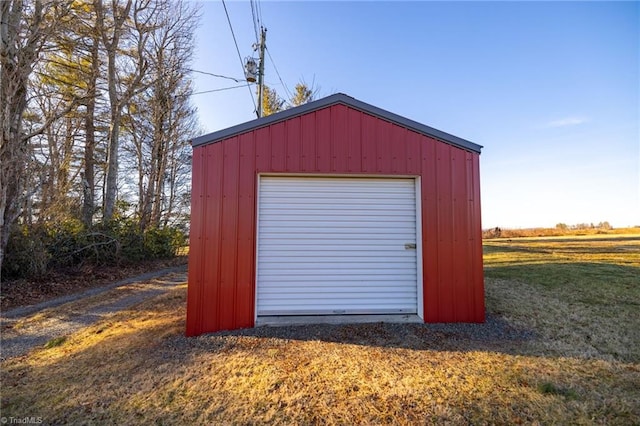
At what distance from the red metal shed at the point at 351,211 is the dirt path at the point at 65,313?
316cm

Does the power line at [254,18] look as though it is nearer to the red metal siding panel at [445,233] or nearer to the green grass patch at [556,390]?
the red metal siding panel at [445,233]

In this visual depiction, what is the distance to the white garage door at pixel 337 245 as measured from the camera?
15.2ft

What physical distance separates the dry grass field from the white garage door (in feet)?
1.77

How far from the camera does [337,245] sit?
4.75 meters

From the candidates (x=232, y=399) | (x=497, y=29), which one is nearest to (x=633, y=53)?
(x=497, y=29)

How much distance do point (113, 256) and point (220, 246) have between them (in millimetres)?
7983

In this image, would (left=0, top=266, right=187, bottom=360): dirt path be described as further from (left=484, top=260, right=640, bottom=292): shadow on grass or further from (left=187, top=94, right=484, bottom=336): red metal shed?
(left=484, top=260, right=640, bottom=292): shadow on grass

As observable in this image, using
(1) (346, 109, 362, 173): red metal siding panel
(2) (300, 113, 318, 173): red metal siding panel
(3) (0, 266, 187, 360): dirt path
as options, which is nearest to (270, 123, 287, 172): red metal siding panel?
(2) (300, 113, 318, 173): red metal siding panel

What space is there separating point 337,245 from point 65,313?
17.4 feet

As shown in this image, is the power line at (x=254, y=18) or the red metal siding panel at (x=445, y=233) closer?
the red metal siding panel at (x=445, y=233)

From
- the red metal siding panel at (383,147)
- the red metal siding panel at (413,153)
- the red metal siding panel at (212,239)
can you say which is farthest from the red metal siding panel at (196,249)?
the red metal siding panel at (413,153)

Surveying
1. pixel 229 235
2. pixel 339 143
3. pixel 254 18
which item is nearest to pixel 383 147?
pixel 339 143

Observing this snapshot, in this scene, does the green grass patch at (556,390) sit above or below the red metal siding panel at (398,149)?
below

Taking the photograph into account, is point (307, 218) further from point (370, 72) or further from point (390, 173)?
point (370, 72)
